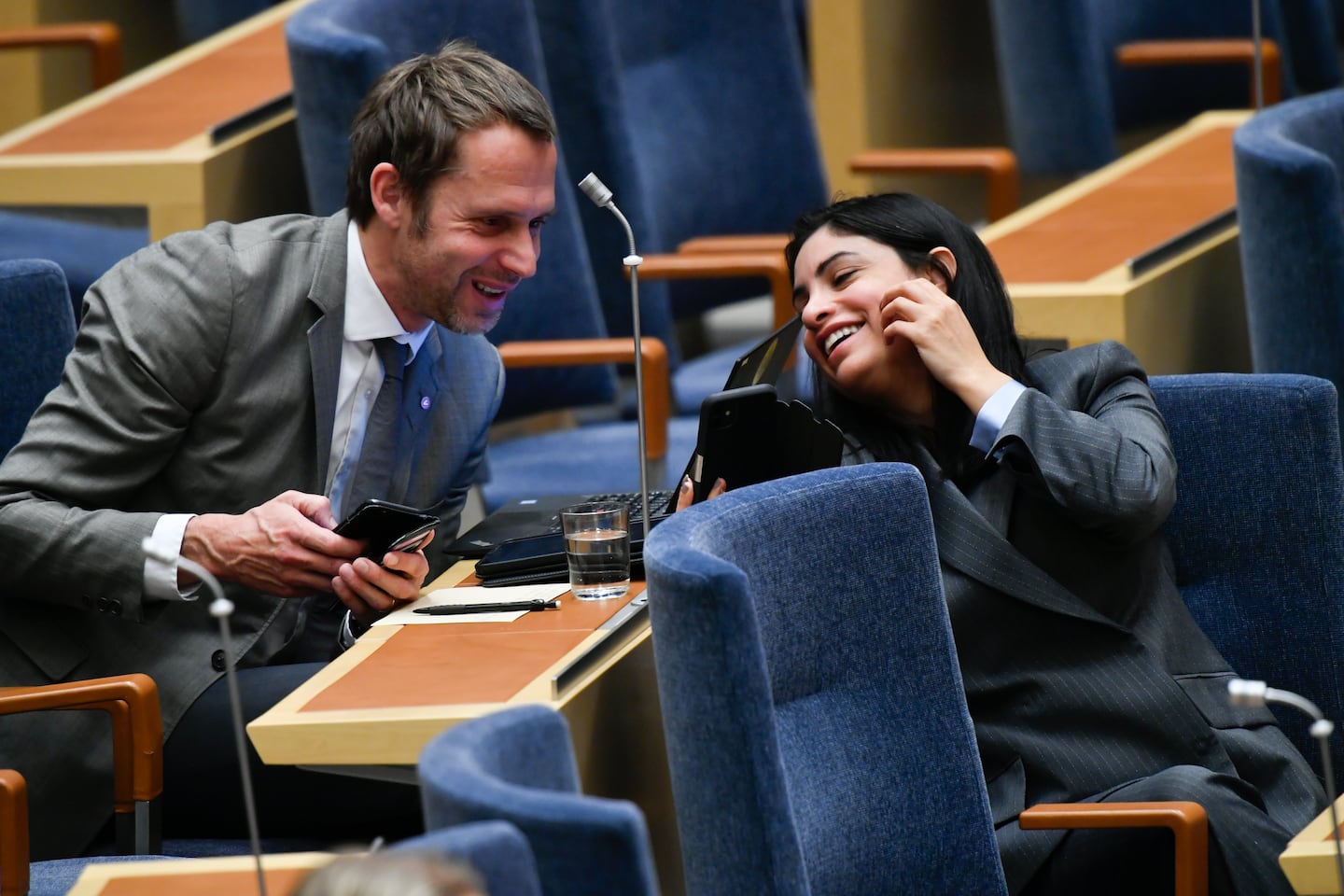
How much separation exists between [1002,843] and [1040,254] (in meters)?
→ 1.37

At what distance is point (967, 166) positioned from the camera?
144 inches

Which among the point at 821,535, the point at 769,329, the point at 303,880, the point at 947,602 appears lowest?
the point at 769,329

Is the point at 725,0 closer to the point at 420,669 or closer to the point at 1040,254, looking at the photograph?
the point at 1040,254

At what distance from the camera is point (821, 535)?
1.68 m

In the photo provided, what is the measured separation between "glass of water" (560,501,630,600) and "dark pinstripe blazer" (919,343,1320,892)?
0.31 metres

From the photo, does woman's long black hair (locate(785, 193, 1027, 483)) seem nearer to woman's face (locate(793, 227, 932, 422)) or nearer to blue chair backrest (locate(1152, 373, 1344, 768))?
woman's face (locate(793, 227, 932, 422))

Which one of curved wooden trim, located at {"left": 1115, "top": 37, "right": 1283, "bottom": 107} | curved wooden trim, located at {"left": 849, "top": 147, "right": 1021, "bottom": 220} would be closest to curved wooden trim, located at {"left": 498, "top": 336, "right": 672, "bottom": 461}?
curved wooden trim, located at {"left": 849, "top": 147, "right": 1021, "bottom": 220}

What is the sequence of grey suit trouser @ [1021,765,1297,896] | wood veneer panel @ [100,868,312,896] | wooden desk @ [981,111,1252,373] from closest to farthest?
wood veneer panel @ [100,868,312,896] < grey suit trouser @ [1021,765,1297,896] < wooden desk @ [981,111,1252,373]

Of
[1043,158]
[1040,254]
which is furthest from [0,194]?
[1043,158]

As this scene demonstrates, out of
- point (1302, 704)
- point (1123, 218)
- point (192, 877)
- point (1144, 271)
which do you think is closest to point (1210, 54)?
point (1123, 218)

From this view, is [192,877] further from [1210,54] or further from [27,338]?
[1210,54]

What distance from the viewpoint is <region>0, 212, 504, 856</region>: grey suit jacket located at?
2055mm

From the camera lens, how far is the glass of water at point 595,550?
78.6 inches

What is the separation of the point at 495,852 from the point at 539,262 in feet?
6.83
